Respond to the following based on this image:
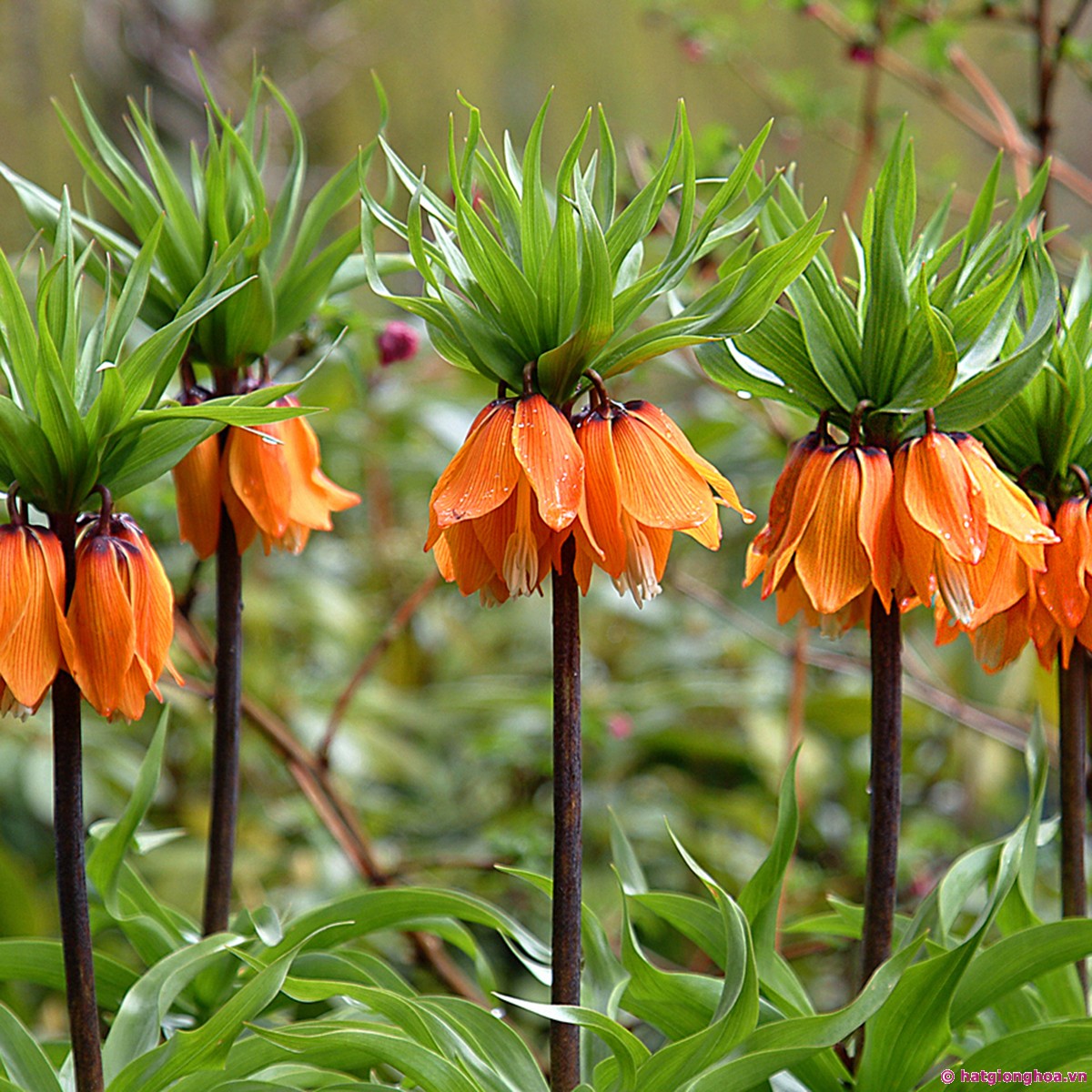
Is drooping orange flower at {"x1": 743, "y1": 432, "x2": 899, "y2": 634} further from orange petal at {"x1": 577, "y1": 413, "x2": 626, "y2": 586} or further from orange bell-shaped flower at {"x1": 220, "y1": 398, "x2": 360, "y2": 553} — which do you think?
orange bell-shaped flower at {"x1": 220, "y1": 398, "x2": 360, "y2": 553}

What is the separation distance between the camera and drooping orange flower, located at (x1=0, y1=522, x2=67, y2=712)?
537 mm

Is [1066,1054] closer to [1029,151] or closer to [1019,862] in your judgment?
[1019,862]

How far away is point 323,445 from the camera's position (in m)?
1.95

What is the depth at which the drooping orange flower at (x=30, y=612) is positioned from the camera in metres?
0.54

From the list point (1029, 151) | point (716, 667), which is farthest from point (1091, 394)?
point (716, 667)

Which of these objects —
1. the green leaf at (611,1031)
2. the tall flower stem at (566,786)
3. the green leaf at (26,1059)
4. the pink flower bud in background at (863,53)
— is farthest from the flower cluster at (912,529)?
the pink flower bud in background at (863,53)

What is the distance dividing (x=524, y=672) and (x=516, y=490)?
1698 mm

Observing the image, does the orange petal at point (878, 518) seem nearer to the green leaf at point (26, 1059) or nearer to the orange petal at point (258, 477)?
the orange petal at point (258, 477)

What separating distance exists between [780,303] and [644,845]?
1263 mm

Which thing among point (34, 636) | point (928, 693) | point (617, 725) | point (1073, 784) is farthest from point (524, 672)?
point (34, 636)

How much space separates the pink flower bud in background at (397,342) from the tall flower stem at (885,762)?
561 mm

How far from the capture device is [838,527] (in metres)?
0.57

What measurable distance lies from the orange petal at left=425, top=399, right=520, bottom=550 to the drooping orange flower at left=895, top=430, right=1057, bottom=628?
19 cm

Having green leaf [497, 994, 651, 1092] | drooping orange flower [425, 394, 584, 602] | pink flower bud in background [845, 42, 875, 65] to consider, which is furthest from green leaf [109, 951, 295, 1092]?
→ pink flower bud in background [845, 42, 875, 65]
